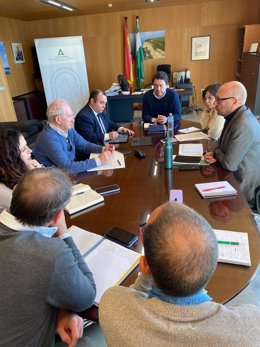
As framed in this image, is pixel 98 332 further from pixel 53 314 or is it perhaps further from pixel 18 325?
pixel 18 325

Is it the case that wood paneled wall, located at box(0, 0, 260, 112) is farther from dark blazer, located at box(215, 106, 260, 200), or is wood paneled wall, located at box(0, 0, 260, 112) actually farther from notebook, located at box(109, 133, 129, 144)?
dark blazer, located at box(215, 106, 260, 200)

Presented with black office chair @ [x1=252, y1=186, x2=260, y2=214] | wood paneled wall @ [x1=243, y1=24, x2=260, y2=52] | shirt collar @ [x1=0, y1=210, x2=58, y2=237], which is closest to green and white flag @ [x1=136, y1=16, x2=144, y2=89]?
wood paneled wall @ [x1=243, y1=24, x2=260, y2=52]

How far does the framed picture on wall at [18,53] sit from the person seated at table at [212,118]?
561 cm

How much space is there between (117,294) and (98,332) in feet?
2.27

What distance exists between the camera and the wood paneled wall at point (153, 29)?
234 inches

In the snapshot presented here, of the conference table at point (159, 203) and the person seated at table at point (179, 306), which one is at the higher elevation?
the person seated at table at point (179, 306)

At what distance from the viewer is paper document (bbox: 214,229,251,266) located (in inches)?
38.4

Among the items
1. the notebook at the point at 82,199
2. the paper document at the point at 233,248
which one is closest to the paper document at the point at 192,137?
the notebook at the point at 82,199

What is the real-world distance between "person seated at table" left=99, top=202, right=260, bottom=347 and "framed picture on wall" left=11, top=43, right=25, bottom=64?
7077mm

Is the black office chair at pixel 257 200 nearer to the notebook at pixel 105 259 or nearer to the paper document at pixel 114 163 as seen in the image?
the paper document at pixel 114 163

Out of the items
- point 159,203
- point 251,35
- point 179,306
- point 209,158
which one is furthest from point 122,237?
point 251,35

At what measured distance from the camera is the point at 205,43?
20.5 feet

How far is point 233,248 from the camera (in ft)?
3.38

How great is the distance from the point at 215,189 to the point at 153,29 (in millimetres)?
6033
